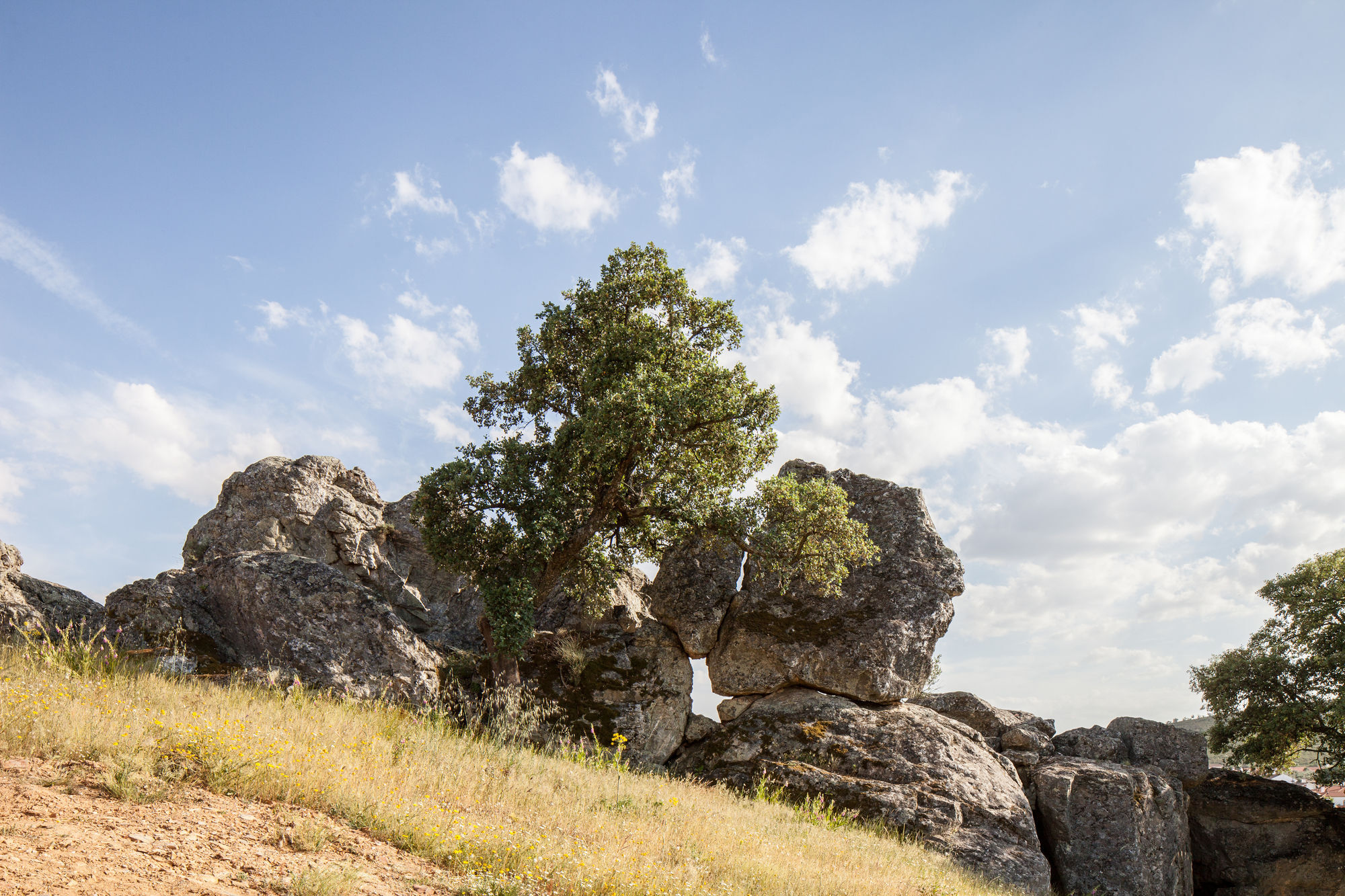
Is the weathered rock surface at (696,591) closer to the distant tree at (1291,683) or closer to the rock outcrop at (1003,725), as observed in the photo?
the rock outcrop at (1003,725)

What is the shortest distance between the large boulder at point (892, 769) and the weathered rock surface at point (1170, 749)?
749cm

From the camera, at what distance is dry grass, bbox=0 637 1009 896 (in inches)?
305

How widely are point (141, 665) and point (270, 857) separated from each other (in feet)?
29.3

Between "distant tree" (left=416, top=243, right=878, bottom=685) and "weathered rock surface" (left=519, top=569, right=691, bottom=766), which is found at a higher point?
"distant tree" (left=416, top=243, right=878, bottom=685)

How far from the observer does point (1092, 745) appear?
77.1ft

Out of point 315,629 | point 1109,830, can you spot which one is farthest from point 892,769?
point 315,629

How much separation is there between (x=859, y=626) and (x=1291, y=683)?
18193mm

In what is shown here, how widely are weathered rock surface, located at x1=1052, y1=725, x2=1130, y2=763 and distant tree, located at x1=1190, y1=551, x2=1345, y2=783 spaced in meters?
6.57

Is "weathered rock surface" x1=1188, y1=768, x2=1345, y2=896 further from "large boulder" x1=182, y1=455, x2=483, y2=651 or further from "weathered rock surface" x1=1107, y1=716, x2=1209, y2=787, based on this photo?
"large boulder" x1=182, y1=455, x2=483, y2=651

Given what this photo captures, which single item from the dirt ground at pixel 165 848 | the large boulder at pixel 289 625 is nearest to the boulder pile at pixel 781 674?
the large boulder at pixel 289 625

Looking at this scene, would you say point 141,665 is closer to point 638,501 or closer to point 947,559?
point 638,501

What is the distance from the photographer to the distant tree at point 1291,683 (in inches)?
992

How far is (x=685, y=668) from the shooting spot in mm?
21594

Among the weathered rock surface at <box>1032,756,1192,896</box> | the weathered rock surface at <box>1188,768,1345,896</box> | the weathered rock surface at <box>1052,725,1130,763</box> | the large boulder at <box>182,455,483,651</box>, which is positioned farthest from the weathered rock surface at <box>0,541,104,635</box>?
the weathered rock surface at <box>1188,768,1345,896</box>
